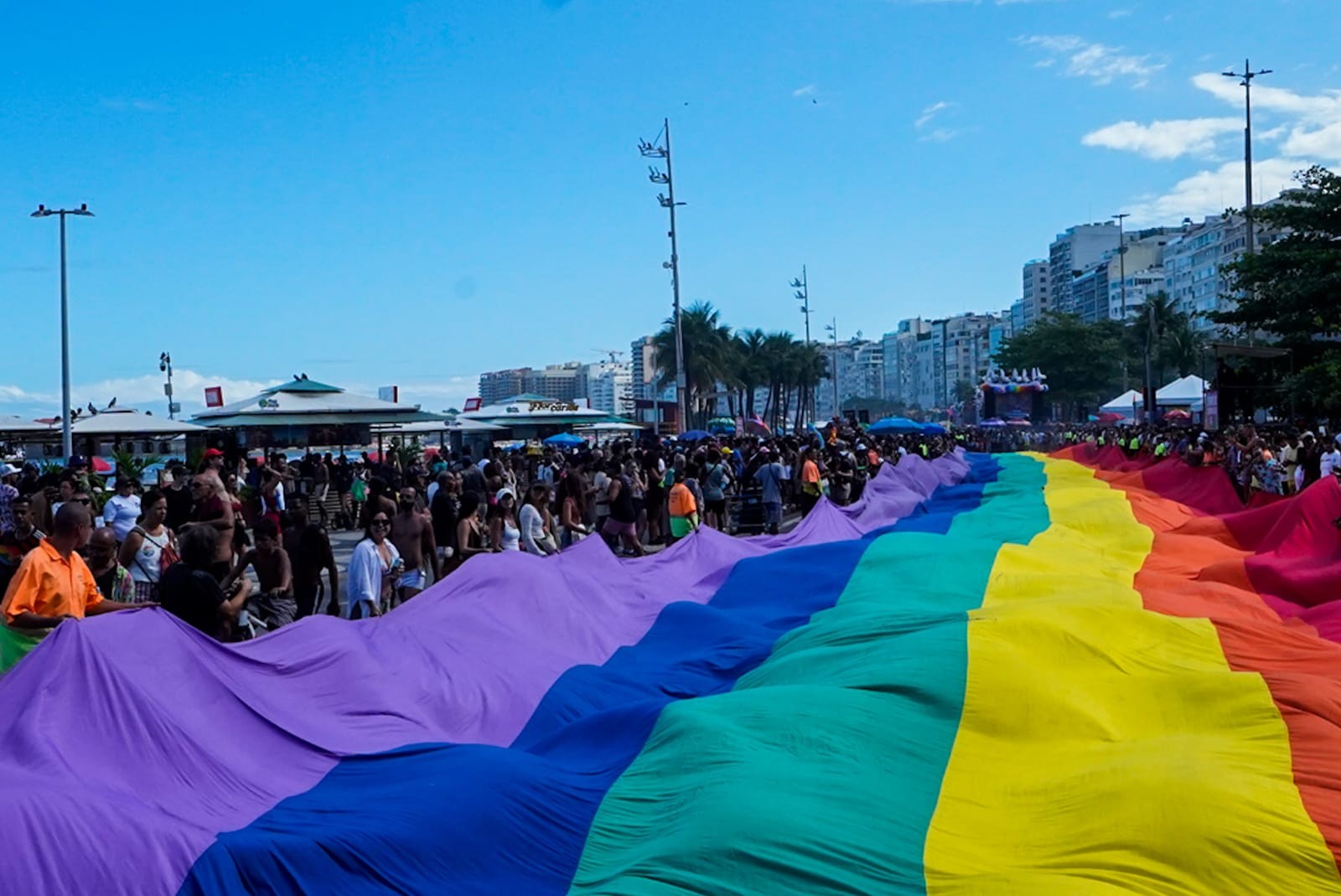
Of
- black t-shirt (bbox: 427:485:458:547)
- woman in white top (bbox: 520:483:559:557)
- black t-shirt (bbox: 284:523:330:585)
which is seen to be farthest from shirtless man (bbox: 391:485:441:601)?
woman in white top (bbox: 520:483:559:557)

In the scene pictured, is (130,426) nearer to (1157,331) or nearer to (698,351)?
(698,351)

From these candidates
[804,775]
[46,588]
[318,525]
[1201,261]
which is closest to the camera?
[804,775]

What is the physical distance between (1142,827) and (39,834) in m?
4.36

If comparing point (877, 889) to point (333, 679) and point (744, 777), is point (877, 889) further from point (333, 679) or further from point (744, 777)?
point (333, 679)

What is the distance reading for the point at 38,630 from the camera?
24.3 ft

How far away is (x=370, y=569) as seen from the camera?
10.5 metres

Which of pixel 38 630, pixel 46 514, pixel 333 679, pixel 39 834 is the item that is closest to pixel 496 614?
pixel 333 679

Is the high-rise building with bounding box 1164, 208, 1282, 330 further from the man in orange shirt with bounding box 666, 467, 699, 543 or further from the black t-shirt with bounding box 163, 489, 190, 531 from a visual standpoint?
the black t-shirt with bounding box 163, 489, 190, 531

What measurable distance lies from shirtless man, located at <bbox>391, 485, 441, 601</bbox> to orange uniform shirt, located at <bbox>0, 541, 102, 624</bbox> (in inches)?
158

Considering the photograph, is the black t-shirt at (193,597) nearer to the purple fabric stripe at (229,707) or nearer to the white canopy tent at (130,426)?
the purple fabric stripe at (229,707)

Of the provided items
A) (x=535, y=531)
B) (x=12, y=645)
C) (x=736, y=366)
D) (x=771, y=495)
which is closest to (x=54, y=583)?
(x=12, y=645)

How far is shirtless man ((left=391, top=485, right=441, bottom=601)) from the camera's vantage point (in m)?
11.5

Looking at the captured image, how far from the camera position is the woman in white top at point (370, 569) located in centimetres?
1046

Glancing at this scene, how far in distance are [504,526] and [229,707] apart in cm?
671
